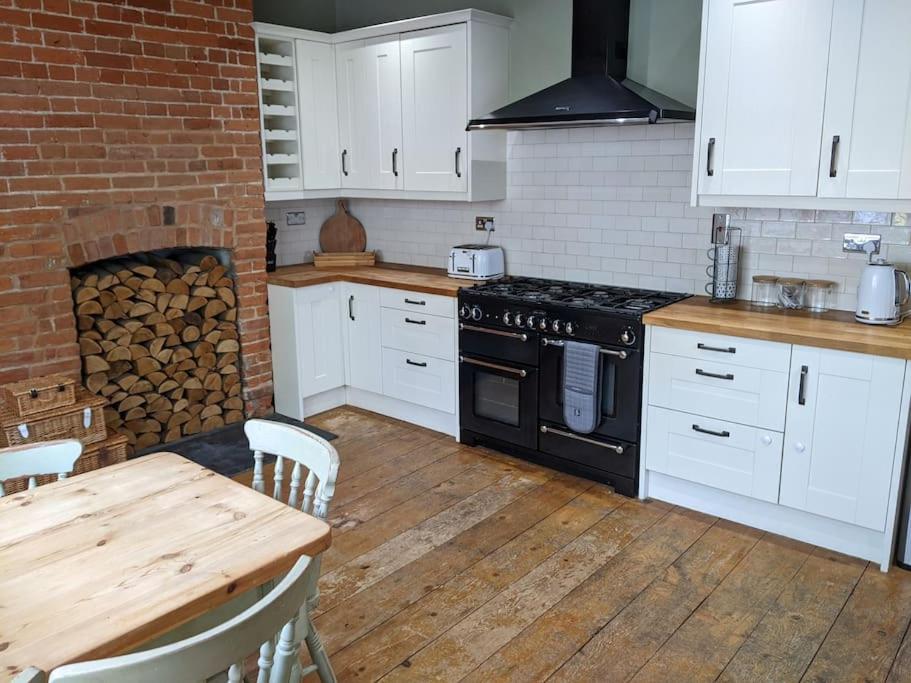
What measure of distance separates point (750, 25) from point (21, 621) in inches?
132

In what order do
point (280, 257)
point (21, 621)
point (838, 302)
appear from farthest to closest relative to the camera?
point (280, 257)
point (838, 302)
point (21, 621)

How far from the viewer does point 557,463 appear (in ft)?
13.0

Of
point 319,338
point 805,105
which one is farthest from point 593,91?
point 319,338

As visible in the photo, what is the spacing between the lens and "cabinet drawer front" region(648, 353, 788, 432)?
3.21 m

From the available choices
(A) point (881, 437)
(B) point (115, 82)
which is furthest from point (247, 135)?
(A) point (881, 437)

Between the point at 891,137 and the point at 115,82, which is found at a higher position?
the point at 115,82

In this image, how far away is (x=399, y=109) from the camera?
15.4 ft

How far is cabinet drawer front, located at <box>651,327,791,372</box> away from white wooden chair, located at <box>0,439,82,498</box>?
2.45 metres

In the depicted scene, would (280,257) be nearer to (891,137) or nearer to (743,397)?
(743,397)

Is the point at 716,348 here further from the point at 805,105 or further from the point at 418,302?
the point at 418,302

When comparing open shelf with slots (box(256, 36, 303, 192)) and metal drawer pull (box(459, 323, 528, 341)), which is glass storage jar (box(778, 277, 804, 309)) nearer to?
metal drawer pull (box(459, 323, 528, 341))

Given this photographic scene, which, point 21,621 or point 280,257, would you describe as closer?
point 21,621

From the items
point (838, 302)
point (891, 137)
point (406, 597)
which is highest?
point (891, 137)

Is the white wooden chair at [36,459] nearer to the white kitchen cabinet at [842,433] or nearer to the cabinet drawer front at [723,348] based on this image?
the cabinet drawer front at [723,348]
